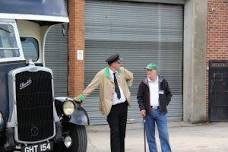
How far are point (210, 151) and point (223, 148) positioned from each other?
1.73 feet

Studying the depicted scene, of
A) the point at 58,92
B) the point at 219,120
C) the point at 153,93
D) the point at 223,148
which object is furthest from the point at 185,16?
the point at 153,93

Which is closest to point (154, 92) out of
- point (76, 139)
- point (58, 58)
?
point (76, 139)

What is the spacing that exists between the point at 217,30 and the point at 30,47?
8.72m

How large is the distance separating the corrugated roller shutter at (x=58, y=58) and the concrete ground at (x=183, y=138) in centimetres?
141

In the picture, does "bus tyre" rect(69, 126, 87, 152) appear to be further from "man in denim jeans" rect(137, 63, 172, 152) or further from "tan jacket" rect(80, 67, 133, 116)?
"man in denim jeans" rect(137, 63, 172, 152)

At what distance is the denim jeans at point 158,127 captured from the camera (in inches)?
407

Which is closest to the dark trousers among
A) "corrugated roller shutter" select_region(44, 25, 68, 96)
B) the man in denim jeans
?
the man in denim jeans

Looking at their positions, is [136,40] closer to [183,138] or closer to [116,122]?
[183,138]

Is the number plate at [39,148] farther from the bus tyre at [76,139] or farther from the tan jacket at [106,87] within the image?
the tan jacket at [106,87]

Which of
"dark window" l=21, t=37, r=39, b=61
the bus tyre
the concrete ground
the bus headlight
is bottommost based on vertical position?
the concrete ground

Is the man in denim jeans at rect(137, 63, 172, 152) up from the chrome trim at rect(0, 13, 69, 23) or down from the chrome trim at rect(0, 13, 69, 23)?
down

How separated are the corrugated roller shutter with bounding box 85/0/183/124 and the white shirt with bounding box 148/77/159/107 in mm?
5867

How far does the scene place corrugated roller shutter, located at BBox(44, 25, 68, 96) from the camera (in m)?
15.5

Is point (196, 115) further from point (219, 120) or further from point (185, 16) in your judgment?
point (185, 16)
